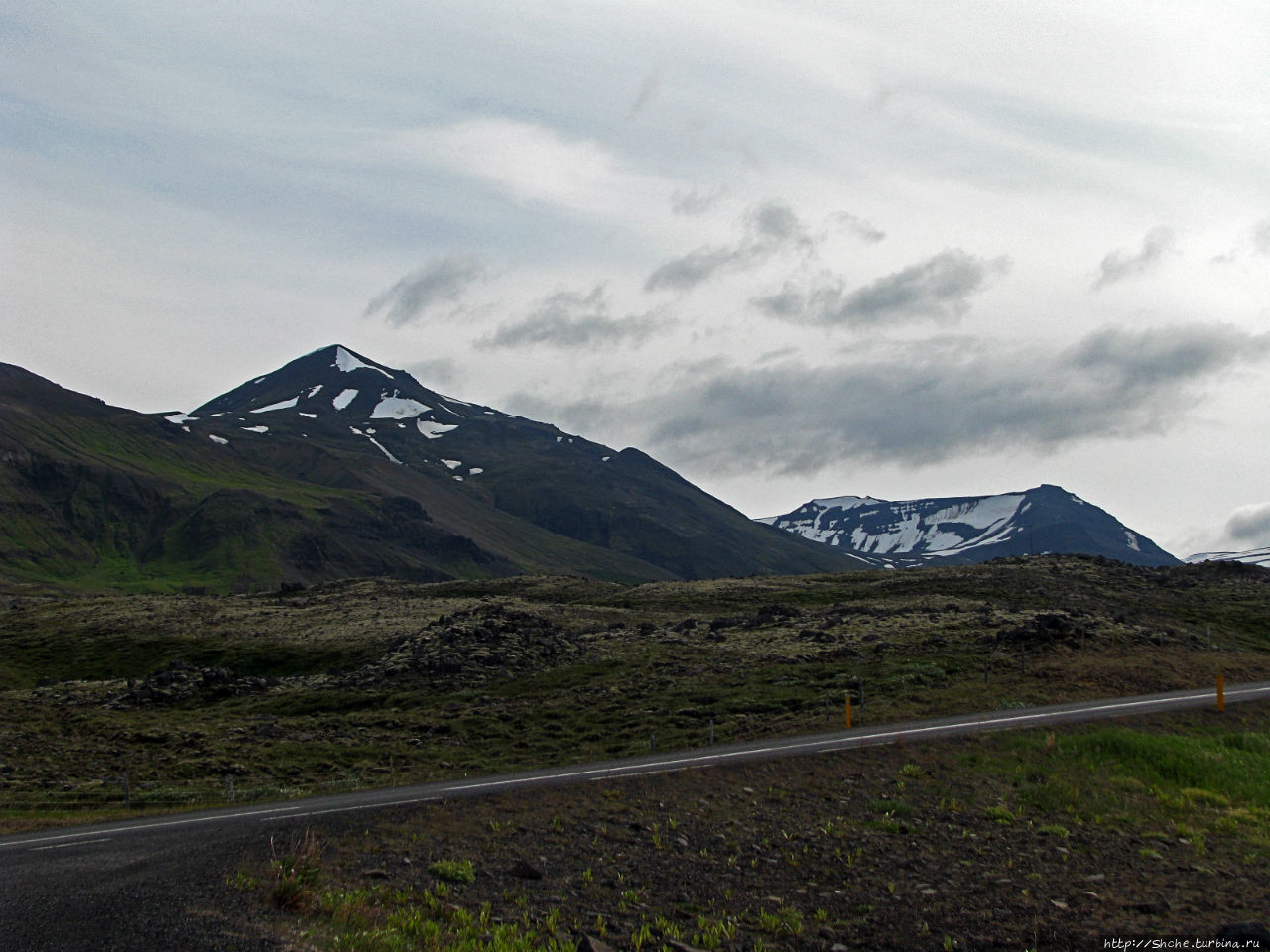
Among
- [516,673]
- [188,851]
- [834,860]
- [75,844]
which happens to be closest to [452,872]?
[188,851]

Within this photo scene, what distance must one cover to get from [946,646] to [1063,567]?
64000 mm

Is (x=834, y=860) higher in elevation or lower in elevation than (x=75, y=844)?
higher

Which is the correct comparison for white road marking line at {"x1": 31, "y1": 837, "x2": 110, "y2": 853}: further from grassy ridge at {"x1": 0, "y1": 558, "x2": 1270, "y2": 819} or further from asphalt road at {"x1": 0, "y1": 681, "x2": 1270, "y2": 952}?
grassy ridge at {"x1": 0, "y1": 558, "x2": 1270, "y2": 819}

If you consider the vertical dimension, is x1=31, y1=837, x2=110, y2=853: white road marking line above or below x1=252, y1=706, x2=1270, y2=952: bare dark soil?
below

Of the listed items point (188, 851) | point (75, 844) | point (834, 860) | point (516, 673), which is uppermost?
point (834, 860)

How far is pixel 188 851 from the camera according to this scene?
1702cm

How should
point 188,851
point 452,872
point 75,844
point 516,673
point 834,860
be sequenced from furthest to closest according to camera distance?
1. point 516,673
2. point 75,844
3. point 834,860
4. point 188,851
5. point 452,872

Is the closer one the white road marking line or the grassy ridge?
the white road marking line

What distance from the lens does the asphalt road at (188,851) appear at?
12359 millimetres

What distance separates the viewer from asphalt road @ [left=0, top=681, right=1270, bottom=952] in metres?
12.4

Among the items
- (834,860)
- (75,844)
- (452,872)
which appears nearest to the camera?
(452,872)

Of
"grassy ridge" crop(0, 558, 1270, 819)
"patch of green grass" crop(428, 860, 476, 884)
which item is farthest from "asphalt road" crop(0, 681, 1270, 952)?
"grassy ridge" crop(0, 558, 1270, 819)

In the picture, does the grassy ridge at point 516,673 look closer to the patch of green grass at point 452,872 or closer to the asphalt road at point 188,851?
the asphalt road at point 188,851

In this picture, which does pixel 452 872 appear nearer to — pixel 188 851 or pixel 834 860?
pixel 188 851
